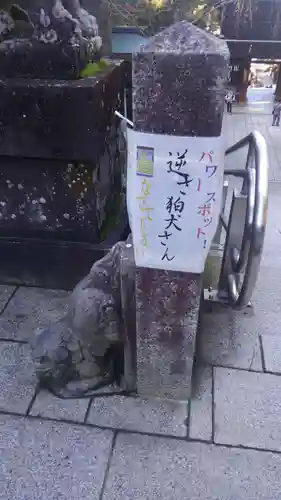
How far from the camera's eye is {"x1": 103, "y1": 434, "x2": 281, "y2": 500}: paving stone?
8.22ft

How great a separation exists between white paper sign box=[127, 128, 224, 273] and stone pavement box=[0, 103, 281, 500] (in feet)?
1.06

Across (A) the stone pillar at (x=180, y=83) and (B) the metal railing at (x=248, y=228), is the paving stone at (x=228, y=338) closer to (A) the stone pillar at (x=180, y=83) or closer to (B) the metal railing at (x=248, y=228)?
(B) the metal railing at (x=248, y=228)

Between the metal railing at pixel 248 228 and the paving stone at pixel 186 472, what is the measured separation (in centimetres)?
98

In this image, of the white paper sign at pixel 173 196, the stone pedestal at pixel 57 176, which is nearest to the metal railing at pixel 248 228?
the white paper sign at pixel 173 196

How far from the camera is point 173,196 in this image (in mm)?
2232

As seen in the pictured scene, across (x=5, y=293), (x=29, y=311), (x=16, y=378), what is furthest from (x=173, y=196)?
(x=5, y=293)

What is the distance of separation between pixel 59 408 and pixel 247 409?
1307 millimetres

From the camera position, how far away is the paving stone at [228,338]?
3.41 meters

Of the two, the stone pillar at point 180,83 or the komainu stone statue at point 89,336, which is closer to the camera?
the stone pillar at point 180,83

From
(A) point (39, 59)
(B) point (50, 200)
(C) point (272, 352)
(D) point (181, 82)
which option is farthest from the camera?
(B) point (50, 200)

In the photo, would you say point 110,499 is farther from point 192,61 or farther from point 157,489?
point 192,61

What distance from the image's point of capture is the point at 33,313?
13.0ft

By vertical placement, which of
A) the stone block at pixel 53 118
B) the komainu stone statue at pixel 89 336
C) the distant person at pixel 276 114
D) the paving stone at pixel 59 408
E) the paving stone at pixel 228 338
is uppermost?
the stone block at pixel 53 118

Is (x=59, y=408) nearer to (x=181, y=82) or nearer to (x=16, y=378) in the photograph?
(x=16, y=378)
